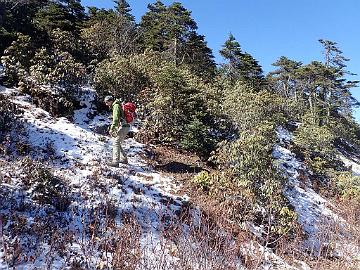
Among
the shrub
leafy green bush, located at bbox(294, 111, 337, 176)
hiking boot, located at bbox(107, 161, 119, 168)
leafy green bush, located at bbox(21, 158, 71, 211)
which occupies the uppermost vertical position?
leafy green bush, located at bbox(294, 111, 337, 176)

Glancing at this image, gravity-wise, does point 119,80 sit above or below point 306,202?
above

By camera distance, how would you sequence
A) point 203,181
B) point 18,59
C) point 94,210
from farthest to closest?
point 18,59, point 203,181, point 94,210

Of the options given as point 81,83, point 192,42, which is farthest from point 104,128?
point 192,42

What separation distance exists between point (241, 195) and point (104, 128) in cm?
606

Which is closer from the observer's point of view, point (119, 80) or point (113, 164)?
point (113, 164)

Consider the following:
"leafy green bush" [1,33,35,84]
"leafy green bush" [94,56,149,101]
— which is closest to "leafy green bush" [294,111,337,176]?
"leafy green bush" [94,56,149,101]

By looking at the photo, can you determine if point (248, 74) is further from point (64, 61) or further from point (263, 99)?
point (64, 61)

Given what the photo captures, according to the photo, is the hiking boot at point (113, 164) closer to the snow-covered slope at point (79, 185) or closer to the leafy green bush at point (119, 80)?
the snow-covered slope at point (79, 185)

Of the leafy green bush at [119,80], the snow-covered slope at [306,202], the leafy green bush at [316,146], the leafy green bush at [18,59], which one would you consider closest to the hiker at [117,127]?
the leafy green bush at [119,80]

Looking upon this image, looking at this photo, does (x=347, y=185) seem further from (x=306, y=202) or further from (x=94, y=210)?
(x=94, y=210)

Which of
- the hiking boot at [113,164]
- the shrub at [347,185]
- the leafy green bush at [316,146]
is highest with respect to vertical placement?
the leafy green bush at [316,146]

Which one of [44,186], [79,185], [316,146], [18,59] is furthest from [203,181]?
[316,146]

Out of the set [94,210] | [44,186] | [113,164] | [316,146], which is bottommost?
[94,210]

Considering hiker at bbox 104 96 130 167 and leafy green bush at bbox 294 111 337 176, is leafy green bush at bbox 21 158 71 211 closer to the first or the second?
hiker at bbox 104 96 130 167
